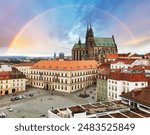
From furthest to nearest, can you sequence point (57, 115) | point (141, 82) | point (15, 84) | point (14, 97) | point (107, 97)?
1. point (15, 84)
2. point (14, 97)
3. point (107, 97)
4. point (141, 82)
5. point (57, 115)

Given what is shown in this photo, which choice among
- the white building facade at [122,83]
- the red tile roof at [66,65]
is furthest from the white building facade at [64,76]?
the white building facade at [122,83]

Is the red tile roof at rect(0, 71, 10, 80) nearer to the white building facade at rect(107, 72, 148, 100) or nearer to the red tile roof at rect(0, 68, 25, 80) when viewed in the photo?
the red tile roof at rect(0, 68, 25, 80)

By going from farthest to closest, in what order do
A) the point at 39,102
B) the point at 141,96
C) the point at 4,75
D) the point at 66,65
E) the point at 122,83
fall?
1. the point at 66,65
2. the point at 4,75
3. the point at 39,102
4. the point at 122,83
5. the point at 141,96

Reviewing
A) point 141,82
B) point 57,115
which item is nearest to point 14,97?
point 141,82

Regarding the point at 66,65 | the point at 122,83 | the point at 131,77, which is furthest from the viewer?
the point at 66,65

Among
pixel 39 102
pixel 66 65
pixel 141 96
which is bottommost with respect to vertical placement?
pixel 39 102

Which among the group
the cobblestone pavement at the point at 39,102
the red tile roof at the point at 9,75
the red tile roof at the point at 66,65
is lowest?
the cobblestone pavement at the point at 39,102

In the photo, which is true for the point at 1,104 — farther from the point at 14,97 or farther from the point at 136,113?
the point at 136,113

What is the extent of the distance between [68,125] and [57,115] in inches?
26.8

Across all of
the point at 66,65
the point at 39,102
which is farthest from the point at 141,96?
the point at 66,65

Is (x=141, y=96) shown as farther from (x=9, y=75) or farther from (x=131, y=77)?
(x=9, y=75)

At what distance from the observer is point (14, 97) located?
9859 mm

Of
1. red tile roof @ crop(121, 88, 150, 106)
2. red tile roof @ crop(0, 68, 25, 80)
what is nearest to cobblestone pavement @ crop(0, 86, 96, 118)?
red tile roof @ crop(0, 68, 25, 80)

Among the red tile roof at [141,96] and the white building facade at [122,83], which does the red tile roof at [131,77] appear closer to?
the white building facade at [122,83]
